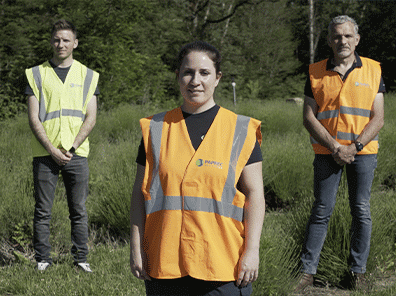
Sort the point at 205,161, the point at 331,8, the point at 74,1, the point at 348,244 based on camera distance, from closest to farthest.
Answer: the point at 205,161
the point at 348,244
the point at 74,1
the point at 331,8

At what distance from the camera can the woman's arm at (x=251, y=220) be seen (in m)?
1.71

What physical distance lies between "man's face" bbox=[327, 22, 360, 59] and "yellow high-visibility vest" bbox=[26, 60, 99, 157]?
2.04 meters

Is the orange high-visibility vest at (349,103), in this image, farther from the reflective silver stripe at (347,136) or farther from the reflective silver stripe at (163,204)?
the reflective silver stripe at (163,204)

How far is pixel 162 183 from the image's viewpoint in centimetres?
173

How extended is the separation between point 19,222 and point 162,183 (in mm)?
3202

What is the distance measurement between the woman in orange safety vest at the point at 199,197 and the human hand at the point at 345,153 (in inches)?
63.6

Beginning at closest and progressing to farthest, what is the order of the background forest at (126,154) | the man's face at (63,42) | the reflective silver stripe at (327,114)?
the reflective silver stripe at (327,114), the background forest at (126,154), the man's face at (63,42)

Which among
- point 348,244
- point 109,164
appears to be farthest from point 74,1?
point 348,244

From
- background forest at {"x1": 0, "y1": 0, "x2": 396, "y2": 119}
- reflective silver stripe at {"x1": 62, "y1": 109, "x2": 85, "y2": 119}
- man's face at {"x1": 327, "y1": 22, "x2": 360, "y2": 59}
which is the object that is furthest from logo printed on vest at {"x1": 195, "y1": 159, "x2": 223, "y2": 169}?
background forest at {"x1": 0, "y1": 0, "x2": 396, "y2": 119}

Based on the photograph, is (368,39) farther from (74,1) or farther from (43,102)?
(43,102)

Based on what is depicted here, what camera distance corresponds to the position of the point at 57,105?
11.9ft

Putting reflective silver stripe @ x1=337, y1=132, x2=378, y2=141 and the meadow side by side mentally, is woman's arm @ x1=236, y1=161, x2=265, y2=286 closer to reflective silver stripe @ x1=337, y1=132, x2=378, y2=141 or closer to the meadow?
the meadow

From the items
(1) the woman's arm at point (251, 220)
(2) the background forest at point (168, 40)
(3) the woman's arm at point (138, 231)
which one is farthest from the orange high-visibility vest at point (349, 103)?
(2) the background forest at point (168, 40)

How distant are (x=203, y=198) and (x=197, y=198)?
0.02 m
